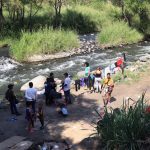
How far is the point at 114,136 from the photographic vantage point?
11.5m

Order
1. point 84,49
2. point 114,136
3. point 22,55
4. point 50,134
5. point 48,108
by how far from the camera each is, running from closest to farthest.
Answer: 1. point 114,136
2. point 50,134
3. point 48,108
4. point 22,55
5. point 84,49

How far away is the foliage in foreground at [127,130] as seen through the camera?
11.4 m

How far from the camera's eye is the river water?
27.4 m

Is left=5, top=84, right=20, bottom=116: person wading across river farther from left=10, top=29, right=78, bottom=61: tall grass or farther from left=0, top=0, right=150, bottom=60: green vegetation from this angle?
left=0, top=0, right=150, bottom=60: green vegetation

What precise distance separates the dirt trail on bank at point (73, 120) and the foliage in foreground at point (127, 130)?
101 inches

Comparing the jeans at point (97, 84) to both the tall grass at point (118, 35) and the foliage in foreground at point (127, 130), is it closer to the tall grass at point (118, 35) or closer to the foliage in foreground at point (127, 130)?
the foliage in foreground at point (127, 130)

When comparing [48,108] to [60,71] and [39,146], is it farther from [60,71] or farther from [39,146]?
[60,71]

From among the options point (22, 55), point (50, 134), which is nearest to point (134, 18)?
point (22, 55)

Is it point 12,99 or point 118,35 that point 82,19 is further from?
point 12,99

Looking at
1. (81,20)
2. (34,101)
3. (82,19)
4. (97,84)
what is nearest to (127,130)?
(34,101)

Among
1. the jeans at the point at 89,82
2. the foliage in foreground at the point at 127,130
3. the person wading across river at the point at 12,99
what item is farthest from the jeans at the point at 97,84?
the foliage in foreground at the point at 127,130

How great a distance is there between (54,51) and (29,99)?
1786cm

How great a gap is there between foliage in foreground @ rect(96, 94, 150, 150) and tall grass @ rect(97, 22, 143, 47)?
86.9ft

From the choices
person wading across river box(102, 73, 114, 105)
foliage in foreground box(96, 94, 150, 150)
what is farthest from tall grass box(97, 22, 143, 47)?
foliage in foreground box(96, 94, 150, 150)
